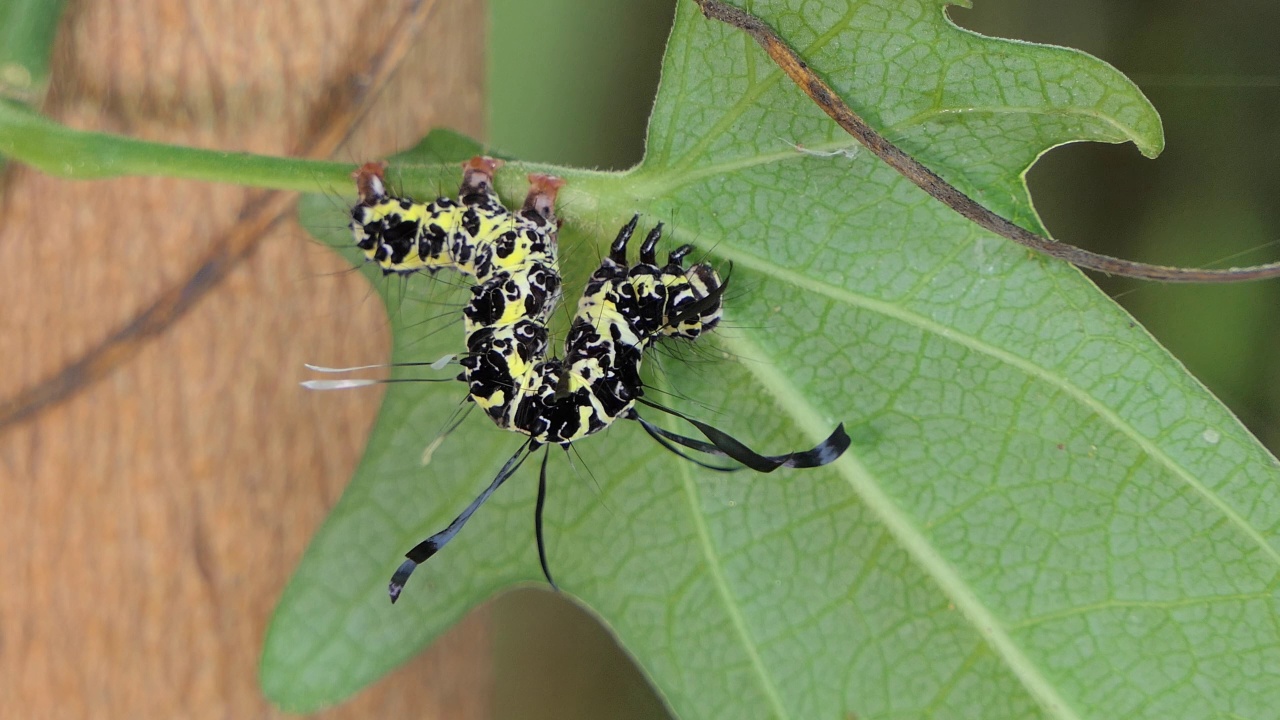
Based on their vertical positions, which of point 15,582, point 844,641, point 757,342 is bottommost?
point 15,582

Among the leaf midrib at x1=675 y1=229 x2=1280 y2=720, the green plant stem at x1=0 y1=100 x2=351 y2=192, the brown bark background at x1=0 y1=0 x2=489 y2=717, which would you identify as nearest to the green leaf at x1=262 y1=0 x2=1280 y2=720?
the leaf midrib at x1=675 y1=229 x2=1280 y2=720

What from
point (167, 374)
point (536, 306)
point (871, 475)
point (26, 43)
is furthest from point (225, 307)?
point (871, 475)

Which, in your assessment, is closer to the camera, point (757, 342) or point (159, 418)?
point (757, 342)

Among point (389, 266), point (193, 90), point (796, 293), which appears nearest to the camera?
point (796, 293)

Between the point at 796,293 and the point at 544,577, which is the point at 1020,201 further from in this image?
the point at 544,577

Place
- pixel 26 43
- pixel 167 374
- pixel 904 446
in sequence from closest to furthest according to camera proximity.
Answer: pixel 904 446, pixel 26 43, pixel 167 374

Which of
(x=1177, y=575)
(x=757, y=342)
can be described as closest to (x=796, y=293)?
(x=757, y=342)

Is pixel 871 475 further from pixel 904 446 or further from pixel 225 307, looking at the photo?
pixel 225 307
